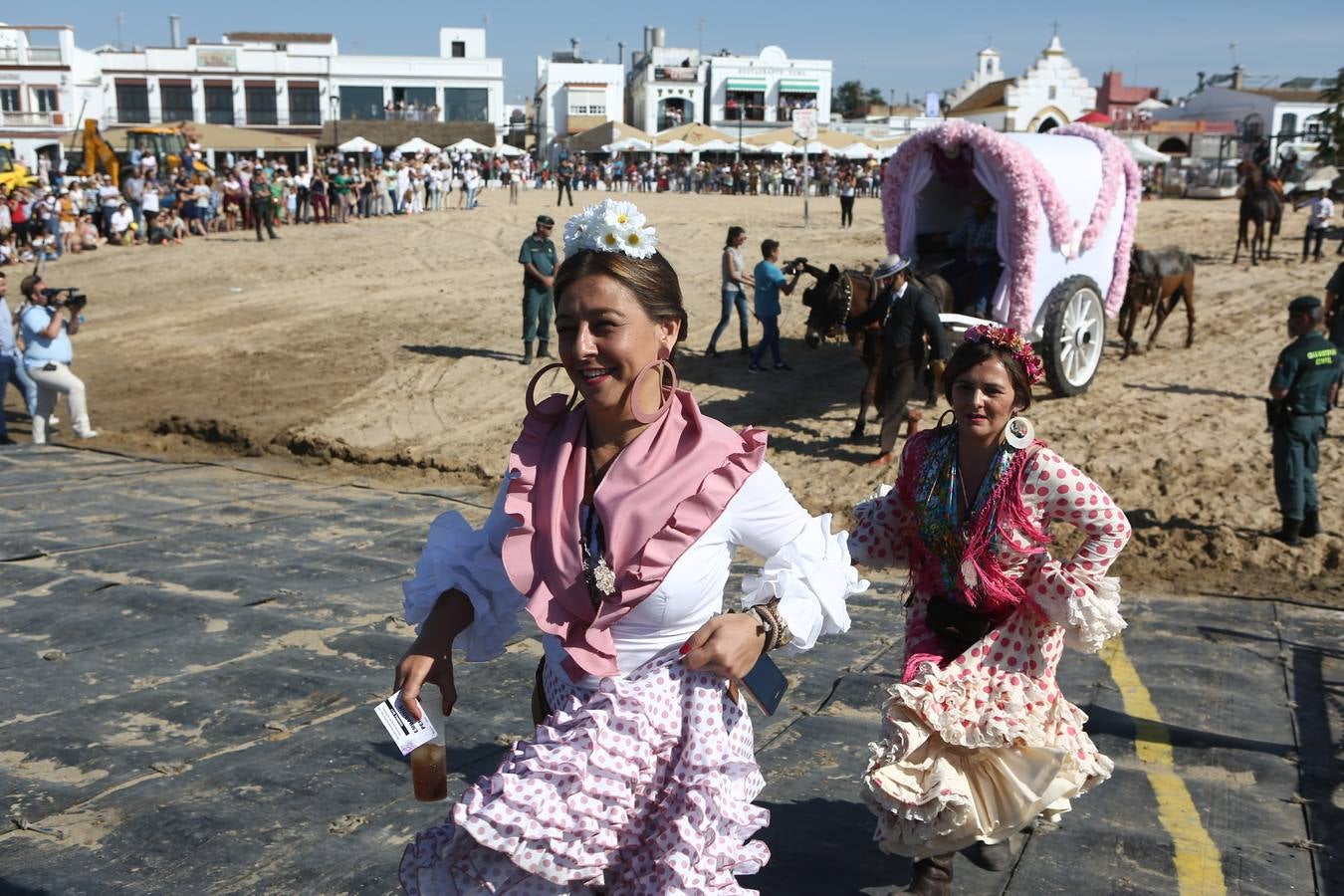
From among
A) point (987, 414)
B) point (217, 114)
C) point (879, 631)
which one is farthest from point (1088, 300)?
point (217, 114)

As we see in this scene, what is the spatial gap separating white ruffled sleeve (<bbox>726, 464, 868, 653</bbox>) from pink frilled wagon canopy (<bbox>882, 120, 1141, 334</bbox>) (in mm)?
9121

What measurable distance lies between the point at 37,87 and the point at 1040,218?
198ft

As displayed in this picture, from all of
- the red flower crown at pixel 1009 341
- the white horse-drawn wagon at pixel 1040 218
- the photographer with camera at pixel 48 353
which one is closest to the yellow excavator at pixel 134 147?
the photographer with camera at pixel 48 353

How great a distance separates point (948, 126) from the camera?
11508mm

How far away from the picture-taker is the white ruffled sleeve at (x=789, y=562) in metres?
2.50

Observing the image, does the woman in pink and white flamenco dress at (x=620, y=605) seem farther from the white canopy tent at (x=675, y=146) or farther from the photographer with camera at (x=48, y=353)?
the white canopy tent at (x=675, y=146)

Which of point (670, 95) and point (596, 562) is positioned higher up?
point (670, 95)

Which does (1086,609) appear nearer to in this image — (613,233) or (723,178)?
(613,233)

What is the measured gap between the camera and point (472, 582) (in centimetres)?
259

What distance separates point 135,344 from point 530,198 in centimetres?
2053

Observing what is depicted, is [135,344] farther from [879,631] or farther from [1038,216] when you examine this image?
[879,631]

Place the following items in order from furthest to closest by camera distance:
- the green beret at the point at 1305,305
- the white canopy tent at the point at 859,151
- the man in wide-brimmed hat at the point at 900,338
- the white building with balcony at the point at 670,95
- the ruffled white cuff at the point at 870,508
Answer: the white building with balcony at the point at 670,95 < the white canopy tent at the point at 859,151 < the man in wide-brimmed hat at the point at 900,338 < the green beret at the point at 1305,305 < the ruffled white cuff at the point at 870,508

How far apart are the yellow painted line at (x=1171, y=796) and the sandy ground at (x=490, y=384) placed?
2.79 meters

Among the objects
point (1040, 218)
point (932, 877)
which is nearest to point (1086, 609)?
point (932, 877)
